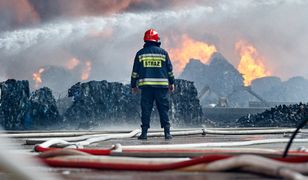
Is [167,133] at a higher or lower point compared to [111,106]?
lower

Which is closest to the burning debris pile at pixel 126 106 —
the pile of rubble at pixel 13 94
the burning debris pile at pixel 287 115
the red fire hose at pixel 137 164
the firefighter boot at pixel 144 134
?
the pile of rubble at pixel 13 94

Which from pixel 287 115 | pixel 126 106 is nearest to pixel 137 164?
pixel 287 115

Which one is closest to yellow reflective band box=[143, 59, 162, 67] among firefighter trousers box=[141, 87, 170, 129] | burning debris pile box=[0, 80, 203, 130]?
firefighter trousers box=[141, 87, 170, 129]

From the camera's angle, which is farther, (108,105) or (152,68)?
(108,105)

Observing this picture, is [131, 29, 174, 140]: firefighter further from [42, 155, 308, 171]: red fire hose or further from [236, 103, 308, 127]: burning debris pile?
[236, 103, 308, 127]: burning debris pile

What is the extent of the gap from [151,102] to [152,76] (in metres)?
0.56

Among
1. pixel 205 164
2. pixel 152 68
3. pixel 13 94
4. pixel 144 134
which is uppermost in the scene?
pixel 13 94

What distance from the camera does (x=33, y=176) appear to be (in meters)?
2.49

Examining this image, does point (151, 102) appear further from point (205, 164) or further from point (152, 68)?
point (205, 164)

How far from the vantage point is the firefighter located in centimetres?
1021

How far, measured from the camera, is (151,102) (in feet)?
34.4

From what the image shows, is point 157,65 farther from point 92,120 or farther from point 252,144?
point 92,120

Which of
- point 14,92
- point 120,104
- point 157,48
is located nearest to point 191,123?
point 120,104

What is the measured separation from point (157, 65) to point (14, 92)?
188 m
